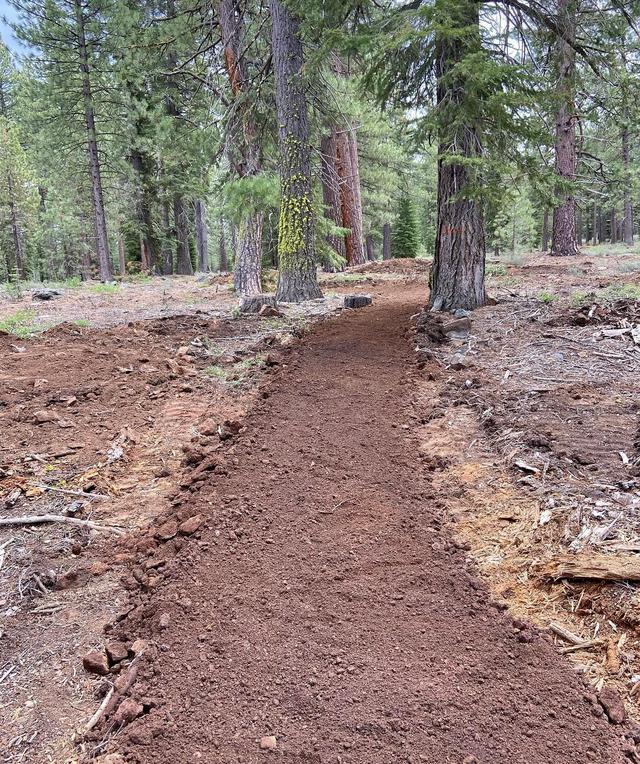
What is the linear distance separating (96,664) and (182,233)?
20.8 meters

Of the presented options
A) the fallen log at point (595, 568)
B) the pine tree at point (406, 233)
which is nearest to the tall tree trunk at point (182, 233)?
the pine tree at point (406, 233)

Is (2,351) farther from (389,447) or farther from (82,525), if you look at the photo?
(389,447)

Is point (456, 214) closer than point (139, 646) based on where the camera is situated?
No

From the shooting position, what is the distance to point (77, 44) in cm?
1495

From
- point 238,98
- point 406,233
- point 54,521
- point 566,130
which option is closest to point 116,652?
point 54,521

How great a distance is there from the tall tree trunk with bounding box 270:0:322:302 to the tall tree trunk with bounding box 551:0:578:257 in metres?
3.52

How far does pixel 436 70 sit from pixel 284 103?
2.86 m

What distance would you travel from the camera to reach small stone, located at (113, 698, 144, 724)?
5.71 ft

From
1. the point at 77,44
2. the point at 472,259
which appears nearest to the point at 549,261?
the point at 472,259

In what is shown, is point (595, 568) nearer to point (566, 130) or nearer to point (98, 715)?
point (98, 715)

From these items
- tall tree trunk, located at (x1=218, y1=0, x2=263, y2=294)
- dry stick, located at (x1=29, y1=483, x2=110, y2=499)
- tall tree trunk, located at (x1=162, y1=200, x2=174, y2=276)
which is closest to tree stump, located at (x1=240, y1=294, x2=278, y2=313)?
tall tree trunk, located at (x1=218, y1=0, x2=263, y2=294)

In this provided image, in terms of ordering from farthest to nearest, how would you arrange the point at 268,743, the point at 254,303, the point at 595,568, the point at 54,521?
the point at 254,303 → the point at 54,521 → the point at 595,568 → the point at 268,743

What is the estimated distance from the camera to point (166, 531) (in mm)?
2764

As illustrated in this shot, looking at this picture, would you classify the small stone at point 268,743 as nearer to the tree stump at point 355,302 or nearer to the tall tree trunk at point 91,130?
the tree stump at point 355,302
